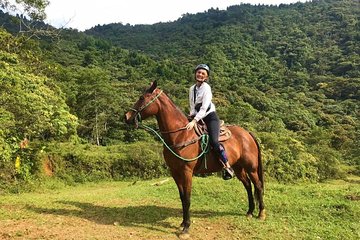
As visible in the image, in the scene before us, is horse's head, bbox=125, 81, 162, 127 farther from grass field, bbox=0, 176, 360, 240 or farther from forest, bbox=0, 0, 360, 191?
forest, bbox=0, 0, 360, 191

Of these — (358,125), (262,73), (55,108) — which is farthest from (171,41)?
(55,108)

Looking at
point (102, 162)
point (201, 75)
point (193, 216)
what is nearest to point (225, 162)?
point (193, 216)

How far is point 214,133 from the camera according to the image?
746cm

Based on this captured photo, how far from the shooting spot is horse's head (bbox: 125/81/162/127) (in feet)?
22.9

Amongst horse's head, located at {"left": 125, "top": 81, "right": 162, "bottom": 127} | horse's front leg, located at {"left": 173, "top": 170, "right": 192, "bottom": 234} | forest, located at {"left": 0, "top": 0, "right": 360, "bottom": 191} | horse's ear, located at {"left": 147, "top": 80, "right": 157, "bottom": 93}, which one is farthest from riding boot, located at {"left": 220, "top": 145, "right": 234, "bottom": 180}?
forest, located at {"left": 0, "top": 0, "right": 360, "bottom": 191}

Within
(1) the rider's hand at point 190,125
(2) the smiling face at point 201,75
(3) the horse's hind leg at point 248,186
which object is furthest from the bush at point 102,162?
(2) the smiling face at point 201,75

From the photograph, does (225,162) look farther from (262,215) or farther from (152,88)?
(152,88)

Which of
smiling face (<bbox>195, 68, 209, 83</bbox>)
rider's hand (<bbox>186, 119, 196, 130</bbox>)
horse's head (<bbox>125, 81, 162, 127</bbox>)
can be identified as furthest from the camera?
smiling face (<bbox>195, 68, 209, 83</bbox>)

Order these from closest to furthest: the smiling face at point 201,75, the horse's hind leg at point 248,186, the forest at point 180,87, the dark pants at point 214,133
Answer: the smiling face at point 201,75 → the dark pants at point 214,133 → the horse's hind leg at point 248,186 → the forest at point 180,87

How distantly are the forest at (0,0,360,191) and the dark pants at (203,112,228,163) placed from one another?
5231mm

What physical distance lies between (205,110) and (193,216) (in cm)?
263

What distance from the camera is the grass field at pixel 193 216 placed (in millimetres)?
7020

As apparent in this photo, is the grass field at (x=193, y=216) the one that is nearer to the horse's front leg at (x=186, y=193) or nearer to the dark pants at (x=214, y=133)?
the horse's front leg at (x=186, y=193)

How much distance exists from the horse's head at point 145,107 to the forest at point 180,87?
4290 millimetres
